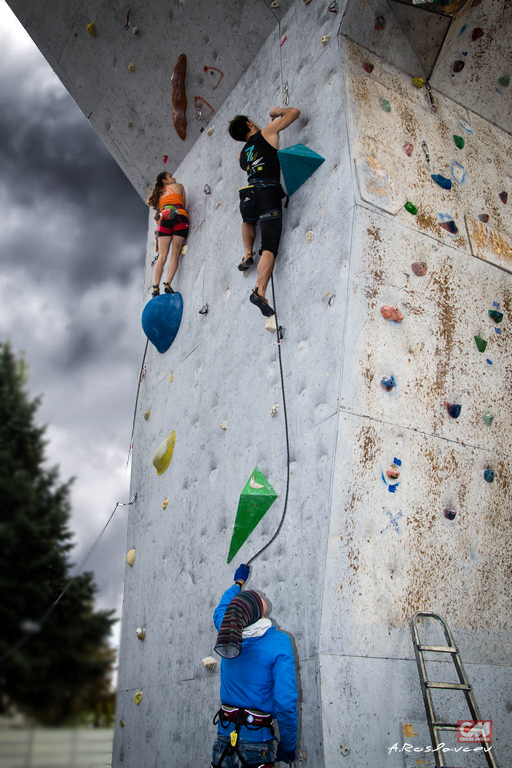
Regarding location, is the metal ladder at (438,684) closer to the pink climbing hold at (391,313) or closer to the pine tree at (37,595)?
the pink climbing hold at (391,313)

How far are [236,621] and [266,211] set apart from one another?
2330mm

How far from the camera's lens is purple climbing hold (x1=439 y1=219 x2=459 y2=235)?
10.3 ft

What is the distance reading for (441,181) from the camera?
3287 millimetres

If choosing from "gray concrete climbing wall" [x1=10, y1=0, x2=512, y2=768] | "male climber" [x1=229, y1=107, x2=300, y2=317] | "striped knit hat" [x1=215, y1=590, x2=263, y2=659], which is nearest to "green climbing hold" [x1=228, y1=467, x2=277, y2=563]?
"gray concrete climbing wall" [x1=10, y1=0, x2=512, y2=768]

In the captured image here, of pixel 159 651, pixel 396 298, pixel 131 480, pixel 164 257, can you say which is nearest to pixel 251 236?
pixel 396 298

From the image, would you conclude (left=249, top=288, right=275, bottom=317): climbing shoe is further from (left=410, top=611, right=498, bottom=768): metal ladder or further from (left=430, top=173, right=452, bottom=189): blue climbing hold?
(left=410, top=611, right=498, bottom=768): metal ladder

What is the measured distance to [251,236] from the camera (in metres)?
3.42

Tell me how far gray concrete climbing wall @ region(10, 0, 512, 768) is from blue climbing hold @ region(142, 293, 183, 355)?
0.22 m

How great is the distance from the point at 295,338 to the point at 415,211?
3.38ft

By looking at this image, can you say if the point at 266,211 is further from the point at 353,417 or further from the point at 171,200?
the point at 171,200

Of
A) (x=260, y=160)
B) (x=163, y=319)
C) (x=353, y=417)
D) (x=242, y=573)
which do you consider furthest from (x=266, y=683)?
(x=163, y=319)

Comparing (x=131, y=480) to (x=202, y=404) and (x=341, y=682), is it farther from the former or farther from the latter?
(x=341, y=682)

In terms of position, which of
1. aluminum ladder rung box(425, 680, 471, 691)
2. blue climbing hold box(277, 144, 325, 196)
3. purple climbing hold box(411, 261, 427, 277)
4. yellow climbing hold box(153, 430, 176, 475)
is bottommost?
aluminum ladder rung box(425, 680, 471, 691)

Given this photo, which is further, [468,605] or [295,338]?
[295,338]
